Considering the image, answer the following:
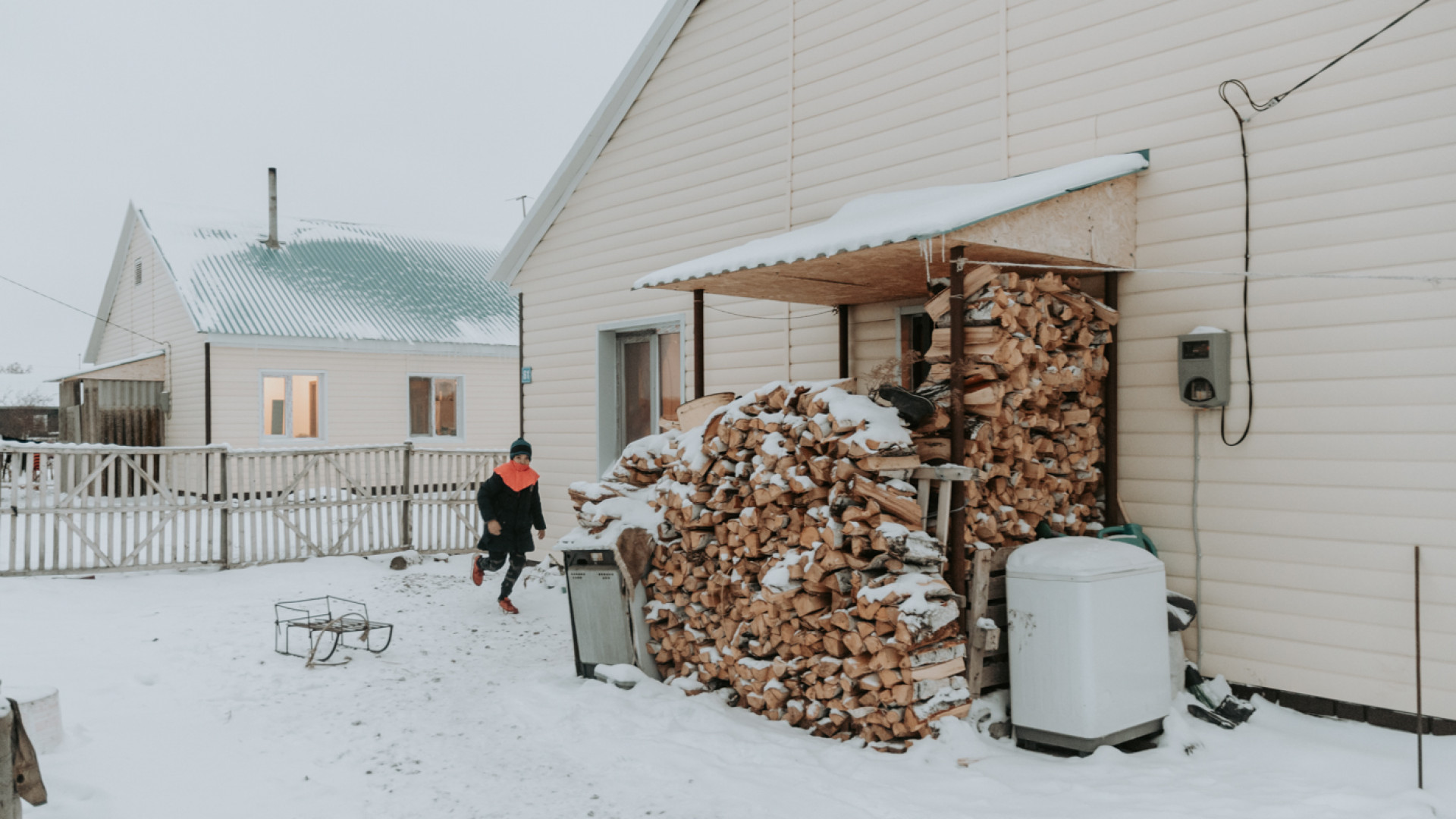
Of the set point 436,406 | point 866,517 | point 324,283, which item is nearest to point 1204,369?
point 866,517

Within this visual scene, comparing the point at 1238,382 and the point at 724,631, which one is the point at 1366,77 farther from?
the point at 724,631

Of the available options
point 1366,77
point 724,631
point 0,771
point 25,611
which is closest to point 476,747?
point 724,631

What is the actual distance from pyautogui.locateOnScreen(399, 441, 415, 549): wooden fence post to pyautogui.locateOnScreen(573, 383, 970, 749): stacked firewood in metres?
6.73

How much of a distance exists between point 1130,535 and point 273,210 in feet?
69.5

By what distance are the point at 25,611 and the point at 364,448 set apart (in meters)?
4.67

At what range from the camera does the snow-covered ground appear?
4.59 metres

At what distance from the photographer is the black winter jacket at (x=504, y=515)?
31.4ft

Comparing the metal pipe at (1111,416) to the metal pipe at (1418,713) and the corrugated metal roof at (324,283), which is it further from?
the corrugated metal roof at (324,283)

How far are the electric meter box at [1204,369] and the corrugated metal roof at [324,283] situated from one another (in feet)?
55.3

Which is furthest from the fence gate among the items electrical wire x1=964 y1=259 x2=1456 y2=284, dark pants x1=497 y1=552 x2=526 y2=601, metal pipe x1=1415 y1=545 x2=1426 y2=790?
metal pipe x1=1415 y1=545 x2=1426 y2=790

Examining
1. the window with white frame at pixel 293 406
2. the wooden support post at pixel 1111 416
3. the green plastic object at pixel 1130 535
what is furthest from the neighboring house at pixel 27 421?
the green plastic object at pixel 1130 535

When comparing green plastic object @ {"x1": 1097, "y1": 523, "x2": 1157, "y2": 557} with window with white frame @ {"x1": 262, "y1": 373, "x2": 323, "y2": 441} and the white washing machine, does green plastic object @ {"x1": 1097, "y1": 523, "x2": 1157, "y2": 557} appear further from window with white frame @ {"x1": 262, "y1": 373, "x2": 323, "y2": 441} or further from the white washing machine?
window with white frame @ {"x1": 262, "y1": 373, "x2": 323, "y2": 441}

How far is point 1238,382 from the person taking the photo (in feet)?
19.5

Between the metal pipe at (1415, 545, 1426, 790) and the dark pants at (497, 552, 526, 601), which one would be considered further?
the dark pants at (497, 552, 526, 601)
